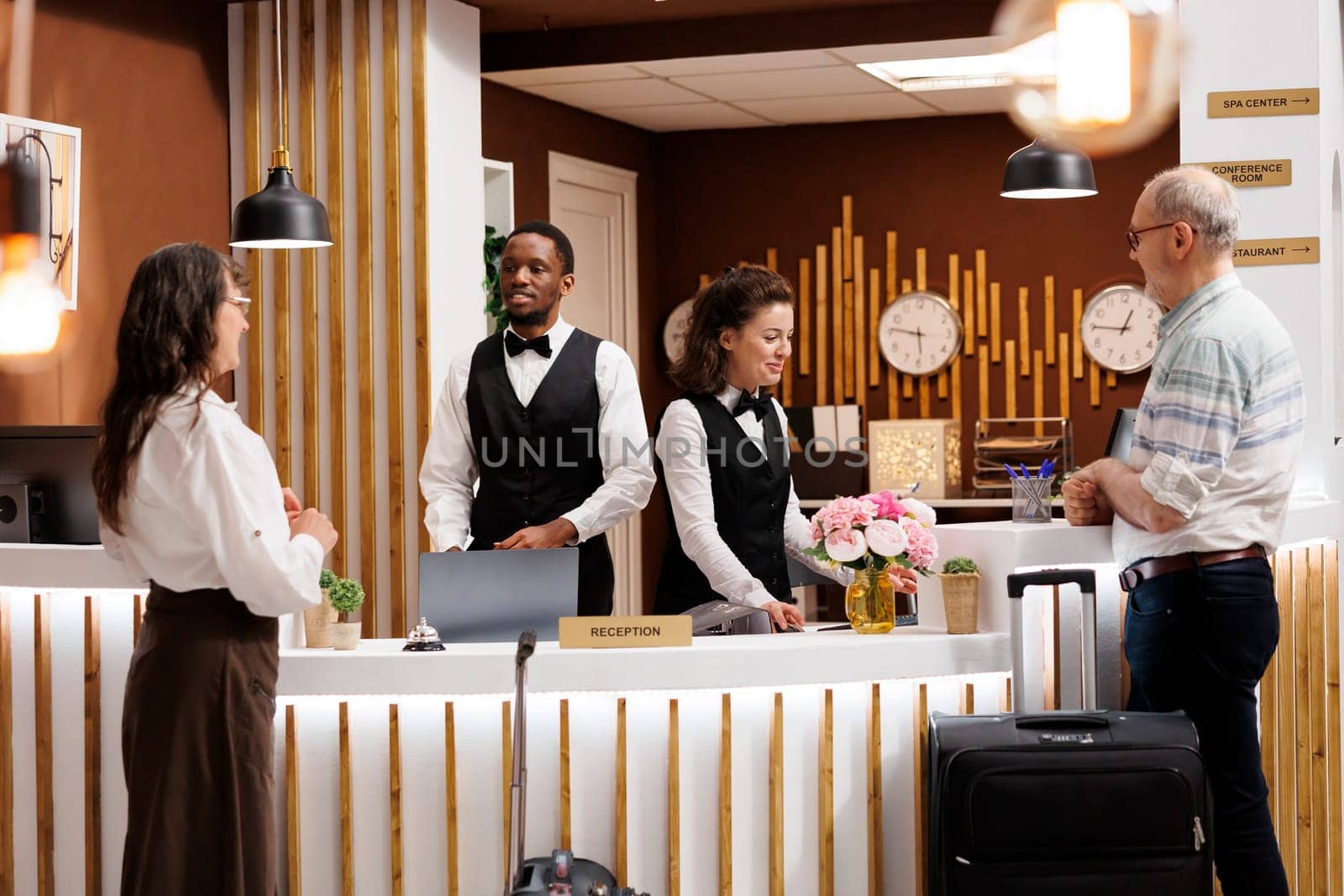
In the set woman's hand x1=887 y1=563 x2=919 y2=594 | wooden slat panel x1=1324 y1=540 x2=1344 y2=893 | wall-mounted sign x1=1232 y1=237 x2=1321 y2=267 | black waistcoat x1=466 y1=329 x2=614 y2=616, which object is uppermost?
wall-mounted sign x1=1232 y1=237 x2=1321 y2=267

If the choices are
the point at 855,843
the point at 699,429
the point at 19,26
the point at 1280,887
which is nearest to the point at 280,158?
the point at 19,26

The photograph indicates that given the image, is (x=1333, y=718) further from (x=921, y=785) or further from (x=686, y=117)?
(x=686, y=117)

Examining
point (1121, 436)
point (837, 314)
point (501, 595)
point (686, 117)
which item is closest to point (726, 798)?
point (501, 595)

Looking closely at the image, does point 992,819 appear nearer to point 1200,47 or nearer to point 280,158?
point 1200,47

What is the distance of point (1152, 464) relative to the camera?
A: 2.82m

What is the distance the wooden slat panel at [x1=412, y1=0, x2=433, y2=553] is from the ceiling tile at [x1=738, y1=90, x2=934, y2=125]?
2365mm

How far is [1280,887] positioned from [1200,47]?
212 centimetres

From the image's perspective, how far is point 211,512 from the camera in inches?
97.5

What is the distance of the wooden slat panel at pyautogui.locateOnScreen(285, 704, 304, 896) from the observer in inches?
115

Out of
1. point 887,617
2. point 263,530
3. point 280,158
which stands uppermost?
point 280,158

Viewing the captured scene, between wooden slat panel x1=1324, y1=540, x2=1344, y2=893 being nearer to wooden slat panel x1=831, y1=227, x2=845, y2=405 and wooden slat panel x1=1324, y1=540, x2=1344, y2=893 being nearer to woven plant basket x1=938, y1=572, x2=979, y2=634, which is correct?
woven plant basket x1=938, y1=572, x2=979, y2=634

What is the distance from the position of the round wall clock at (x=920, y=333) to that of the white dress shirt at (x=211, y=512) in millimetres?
5489

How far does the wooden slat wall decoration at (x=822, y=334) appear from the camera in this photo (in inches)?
309

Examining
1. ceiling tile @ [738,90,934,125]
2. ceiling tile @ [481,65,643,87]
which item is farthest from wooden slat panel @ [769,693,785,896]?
ceiling tile @ [738,90,934,125]
